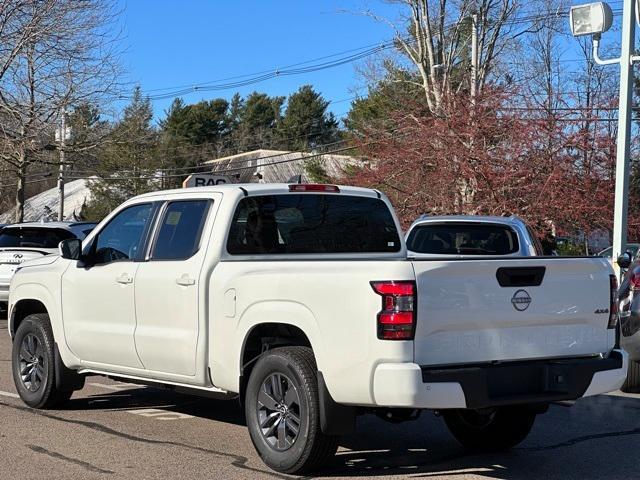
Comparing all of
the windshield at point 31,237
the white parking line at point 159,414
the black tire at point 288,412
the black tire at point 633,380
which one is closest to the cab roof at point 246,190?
the black tire at point 288,412

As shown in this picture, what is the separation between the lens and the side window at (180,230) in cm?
702

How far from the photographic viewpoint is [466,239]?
34.9 feet

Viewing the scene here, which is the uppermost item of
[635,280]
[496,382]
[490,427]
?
[635,280]

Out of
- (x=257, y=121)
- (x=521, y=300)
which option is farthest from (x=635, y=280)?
(x=257, y=121)

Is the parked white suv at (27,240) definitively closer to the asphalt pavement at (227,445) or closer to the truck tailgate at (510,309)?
the asphalt pavement at (227,445)

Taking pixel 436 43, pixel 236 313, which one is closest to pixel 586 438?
pixel 236 313

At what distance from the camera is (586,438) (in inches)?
296

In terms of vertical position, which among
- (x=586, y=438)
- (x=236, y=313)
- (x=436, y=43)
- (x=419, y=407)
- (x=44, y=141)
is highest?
(x=436, y=43)

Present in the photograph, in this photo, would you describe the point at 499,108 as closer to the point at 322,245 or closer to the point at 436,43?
the point at 436,43

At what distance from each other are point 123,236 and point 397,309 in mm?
3222

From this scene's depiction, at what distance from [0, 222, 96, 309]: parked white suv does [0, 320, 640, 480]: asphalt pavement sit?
6.80 metres

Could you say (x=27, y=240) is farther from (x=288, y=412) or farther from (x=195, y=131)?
(x=195, y=131)

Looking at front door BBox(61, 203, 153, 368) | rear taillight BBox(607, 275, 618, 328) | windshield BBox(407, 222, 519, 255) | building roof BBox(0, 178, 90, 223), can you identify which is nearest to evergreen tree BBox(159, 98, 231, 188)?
building roof BBox(0, 178, 90, 223)

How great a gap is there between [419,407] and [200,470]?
1687 millimetres
